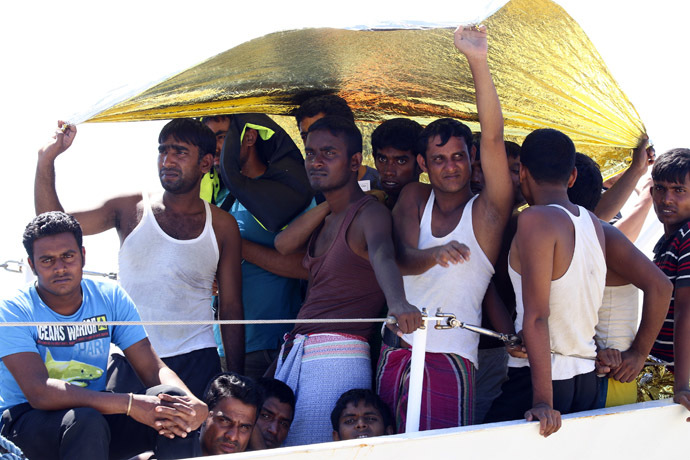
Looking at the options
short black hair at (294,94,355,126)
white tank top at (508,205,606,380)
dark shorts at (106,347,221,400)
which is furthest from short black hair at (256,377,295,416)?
short black hair at (294,94,355,126)

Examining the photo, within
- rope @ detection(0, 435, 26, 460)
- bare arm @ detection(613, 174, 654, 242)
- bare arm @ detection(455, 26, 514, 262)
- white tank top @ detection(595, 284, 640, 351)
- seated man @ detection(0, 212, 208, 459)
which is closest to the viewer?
rope @ detection(0, 435, 26, 460)

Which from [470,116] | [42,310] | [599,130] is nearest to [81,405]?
[42,310]

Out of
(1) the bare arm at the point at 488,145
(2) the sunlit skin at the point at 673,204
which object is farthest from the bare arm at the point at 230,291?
(2) the sunlit skin at the point at 673,204

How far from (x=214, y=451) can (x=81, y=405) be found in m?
0.62

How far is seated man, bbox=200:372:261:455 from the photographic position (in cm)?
311

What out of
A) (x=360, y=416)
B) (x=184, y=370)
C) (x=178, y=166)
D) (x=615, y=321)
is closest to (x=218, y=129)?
(x=178, y=166)

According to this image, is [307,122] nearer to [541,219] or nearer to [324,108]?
[324,108]

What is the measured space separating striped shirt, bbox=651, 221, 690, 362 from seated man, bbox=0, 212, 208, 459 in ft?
7.26

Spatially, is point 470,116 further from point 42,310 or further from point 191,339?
point 42,310

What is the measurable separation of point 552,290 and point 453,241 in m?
0.43

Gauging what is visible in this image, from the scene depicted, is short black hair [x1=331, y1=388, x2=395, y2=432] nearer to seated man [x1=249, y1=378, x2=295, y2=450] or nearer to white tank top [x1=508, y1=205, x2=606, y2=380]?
seated man [x1=249, y1=378, x2=295, y2=450]

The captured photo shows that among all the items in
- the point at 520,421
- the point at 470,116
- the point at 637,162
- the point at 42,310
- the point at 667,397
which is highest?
the point at 470,116

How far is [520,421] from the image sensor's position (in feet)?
9.16

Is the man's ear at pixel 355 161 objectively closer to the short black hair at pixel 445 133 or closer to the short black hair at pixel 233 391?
the short black hair at pixel 445 133
